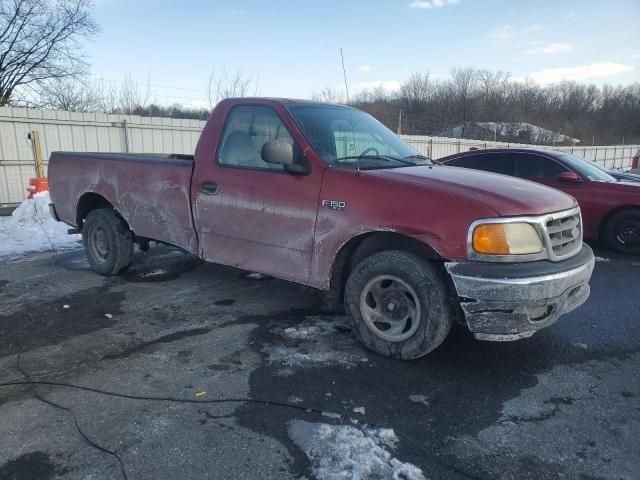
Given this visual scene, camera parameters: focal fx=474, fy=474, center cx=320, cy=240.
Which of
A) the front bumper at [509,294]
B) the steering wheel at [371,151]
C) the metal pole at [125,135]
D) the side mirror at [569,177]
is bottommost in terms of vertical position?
the front bumper at [509,294]

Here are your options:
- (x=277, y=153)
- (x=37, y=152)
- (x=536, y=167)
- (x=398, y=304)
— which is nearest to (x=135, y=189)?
(x=277, y=153)

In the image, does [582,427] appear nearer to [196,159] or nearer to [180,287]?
[196,159]

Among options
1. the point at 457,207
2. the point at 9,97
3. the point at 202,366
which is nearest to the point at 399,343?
the point at 457,207

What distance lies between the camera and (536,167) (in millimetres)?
7965

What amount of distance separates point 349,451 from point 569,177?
6.68 metres

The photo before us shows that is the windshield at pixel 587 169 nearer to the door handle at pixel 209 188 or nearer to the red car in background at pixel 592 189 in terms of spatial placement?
the red car in background at pixel 592 189

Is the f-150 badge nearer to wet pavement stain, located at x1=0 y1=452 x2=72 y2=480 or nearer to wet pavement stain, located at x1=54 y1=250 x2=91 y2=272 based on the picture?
wet pavement stain, located at x1=0 y1=452 x2=72 y2=480

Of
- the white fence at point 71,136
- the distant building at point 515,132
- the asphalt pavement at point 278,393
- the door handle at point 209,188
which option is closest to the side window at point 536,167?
the asphalt pavement at point 278,393

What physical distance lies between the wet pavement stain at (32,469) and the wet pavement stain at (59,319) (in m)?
1.58

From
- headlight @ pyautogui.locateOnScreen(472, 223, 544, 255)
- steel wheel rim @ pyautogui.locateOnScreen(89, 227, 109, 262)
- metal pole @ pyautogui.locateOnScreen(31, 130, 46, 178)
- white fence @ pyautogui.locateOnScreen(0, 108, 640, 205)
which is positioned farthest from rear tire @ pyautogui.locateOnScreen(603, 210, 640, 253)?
white fence @ pyautogui.locateOnScreen(0, 108, 640, 205)

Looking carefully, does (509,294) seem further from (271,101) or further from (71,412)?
(71,412)

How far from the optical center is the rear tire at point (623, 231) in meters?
7.21

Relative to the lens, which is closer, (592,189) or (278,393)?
(278,393)

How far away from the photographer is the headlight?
3076mm
